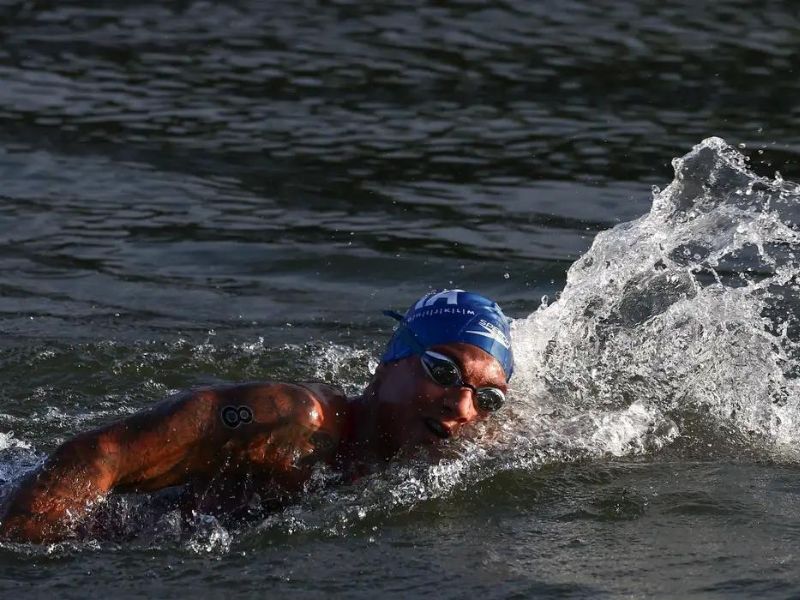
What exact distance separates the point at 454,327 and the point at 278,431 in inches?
36.3

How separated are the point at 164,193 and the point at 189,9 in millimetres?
7493

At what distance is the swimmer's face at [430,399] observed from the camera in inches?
257

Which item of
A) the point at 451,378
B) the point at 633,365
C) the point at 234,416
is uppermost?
the point at 451,378

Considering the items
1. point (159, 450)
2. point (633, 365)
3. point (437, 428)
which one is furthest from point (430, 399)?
point (633, 365)

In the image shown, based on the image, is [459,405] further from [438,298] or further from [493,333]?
[438,298]

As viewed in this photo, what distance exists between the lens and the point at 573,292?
9.16m

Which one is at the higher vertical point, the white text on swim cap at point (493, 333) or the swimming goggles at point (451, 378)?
the white text on swim cap at point (493, 333)

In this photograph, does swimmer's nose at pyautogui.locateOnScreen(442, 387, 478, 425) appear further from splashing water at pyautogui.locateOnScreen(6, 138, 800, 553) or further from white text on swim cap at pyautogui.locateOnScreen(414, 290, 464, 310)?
white text on swim cap at pyautogui.locateOnScreen(414, 290, 464, 310)

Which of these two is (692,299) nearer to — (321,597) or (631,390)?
(631,390)

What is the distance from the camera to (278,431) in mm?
6441

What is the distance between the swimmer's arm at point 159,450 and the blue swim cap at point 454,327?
52cm

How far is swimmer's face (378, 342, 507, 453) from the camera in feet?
21.4

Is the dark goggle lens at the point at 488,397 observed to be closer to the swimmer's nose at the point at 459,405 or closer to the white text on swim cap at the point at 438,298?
the swimmer's nose at the point at 459,405

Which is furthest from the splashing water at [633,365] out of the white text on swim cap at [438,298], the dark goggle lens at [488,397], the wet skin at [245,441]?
the white text on swim cap at [438,298]
